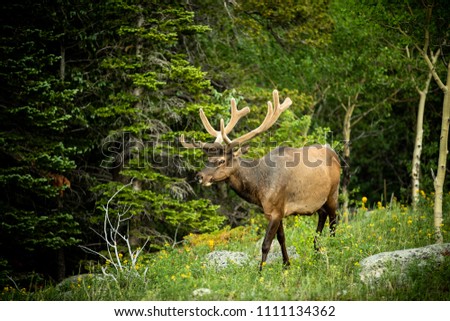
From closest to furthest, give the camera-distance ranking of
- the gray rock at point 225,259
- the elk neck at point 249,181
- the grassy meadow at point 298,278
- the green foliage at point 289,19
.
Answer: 1. the grassy meadow at point 298,278
2. the elk neck at point 249,181
3. the gray rock at point 225,259
4. the green foliage at point 289,19

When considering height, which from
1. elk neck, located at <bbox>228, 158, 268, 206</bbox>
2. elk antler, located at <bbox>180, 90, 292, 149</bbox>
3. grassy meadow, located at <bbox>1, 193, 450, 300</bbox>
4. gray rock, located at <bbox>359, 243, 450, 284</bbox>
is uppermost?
elk antler, located at <bbox>180, 90, 292, 149</bbox>

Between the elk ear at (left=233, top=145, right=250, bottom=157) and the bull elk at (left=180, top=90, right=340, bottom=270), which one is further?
the elk ear at (left=233, top=145, right=250, bottom=157)

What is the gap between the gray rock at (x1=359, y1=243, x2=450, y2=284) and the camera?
25.7 ft

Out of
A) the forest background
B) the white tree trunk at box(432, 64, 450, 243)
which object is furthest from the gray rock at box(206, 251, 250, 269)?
the white tree trunk at box(432, 64, 450, 243)

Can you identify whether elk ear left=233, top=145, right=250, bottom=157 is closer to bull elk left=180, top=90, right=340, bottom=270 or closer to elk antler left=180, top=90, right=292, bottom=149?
bull elk left=180, top=90, right=340, bottom=270

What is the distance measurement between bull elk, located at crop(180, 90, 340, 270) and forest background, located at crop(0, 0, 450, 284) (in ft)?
9.78

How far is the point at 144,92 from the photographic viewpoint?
45.2ft

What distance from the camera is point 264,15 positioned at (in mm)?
15516

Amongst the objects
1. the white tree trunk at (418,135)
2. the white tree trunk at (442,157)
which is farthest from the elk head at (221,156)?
the white tree trunk at (418,135)

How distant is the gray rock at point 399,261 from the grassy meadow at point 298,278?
12 centimetres

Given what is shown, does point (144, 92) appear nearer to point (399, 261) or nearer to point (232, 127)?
point (232, 127)

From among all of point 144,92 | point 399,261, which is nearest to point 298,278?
point 399,261

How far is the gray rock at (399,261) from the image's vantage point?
25.7 ft

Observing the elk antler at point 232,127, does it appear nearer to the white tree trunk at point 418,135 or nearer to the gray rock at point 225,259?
the gray rock at point 225,259
